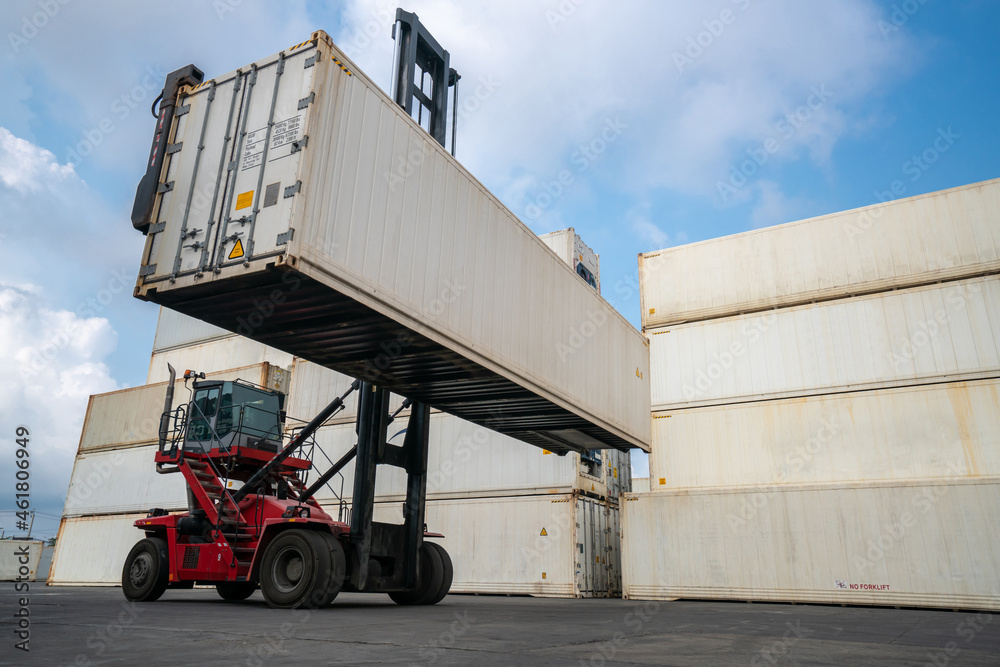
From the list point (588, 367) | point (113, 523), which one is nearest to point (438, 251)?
point (588, 367)

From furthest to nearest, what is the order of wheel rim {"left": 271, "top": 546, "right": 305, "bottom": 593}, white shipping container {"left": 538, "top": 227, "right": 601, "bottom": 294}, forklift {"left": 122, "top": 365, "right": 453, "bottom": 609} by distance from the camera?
white shipping container {"left": 538, "top": 227, "right": 601, "bottom": 294} → forklift {"left": 122, "top": 365, "right": 453, "bottom": 609} → wheel rim {"left": 271, "top": 546, "right": 305, "bottom": 593}

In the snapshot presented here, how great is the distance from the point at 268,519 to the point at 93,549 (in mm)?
15689

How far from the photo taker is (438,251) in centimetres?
713

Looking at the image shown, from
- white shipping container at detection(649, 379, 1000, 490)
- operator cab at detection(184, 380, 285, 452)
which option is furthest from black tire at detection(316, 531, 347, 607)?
white shipping container at detection(649, 379, 1000, 490)

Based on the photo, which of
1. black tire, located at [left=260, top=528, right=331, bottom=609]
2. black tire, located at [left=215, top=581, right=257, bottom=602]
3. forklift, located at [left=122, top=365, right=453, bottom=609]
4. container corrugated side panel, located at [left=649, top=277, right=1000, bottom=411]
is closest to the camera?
black tire, located at [left=260, top=528, right=331, bottom=609]

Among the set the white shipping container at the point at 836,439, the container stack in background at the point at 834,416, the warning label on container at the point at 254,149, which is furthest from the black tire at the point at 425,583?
the white shipping container at the point at 836,439

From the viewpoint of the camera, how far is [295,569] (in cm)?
829

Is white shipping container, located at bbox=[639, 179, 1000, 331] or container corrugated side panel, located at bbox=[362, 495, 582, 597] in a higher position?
white shipping container, located at bbox=[639, 179, 1000, 331]

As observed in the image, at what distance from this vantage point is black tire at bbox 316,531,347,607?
26.1ft

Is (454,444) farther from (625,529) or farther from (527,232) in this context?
(527,232)

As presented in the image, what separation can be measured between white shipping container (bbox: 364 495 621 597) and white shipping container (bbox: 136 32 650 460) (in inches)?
263

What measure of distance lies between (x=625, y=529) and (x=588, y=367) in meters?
6.18

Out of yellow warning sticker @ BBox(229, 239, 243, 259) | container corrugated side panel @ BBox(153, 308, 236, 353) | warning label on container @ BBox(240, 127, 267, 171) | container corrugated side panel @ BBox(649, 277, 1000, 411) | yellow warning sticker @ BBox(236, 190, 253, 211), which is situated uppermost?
container corrugated side panel @ BBox(153, 308, 236, 353)

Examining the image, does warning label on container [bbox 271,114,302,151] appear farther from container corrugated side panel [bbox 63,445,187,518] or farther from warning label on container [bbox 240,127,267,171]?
container corrugated side panel [bbox 63,445,187,518]
